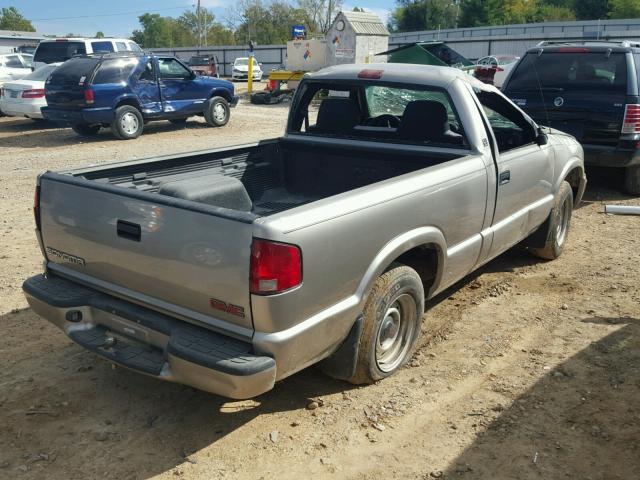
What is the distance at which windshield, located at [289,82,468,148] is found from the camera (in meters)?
4.72

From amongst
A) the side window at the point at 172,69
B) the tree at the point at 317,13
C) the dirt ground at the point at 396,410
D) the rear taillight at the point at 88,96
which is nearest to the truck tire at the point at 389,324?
the dirt ground at the point at 396,410

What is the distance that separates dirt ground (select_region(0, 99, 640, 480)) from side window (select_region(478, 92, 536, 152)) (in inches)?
52.5

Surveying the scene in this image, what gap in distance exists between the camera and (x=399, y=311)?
12.9 feet

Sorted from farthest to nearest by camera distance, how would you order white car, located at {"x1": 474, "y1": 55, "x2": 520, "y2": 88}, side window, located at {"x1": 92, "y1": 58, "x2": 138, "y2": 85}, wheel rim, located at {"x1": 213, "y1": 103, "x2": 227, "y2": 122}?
white car, located at {"x1": 474, "y1": 55, "x2": 520, "y2": 88}
wheel rim, located at {"x1": 213, "y1": 103, "x2": 227, "y2": 122}
side window, located at {"x1": 92, "y1": 58, "x2": 138, "y2": 85}

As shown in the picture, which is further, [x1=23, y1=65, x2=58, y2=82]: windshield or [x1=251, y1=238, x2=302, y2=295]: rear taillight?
[x1=23, y1=65, x2=58, y2=82]: windshield

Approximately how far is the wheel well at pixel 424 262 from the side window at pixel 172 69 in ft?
39.6

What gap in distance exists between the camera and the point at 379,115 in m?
5.54

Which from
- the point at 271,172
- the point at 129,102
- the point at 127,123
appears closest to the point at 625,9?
the point at 129,102

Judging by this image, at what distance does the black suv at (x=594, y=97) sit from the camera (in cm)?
763

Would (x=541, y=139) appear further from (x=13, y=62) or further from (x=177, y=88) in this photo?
(x=13, y=62)

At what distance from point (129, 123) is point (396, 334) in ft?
38.0

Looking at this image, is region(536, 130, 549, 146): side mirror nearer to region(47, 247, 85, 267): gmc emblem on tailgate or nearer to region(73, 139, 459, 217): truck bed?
region(73, 139, 459, 217): truck bed

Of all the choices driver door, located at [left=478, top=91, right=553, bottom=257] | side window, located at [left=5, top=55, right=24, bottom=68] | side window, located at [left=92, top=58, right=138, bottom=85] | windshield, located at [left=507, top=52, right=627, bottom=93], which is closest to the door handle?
driver door, located at [left=478, top=91, right=553, bottom=257]

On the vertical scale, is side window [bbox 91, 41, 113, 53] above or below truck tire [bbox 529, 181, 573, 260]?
above
